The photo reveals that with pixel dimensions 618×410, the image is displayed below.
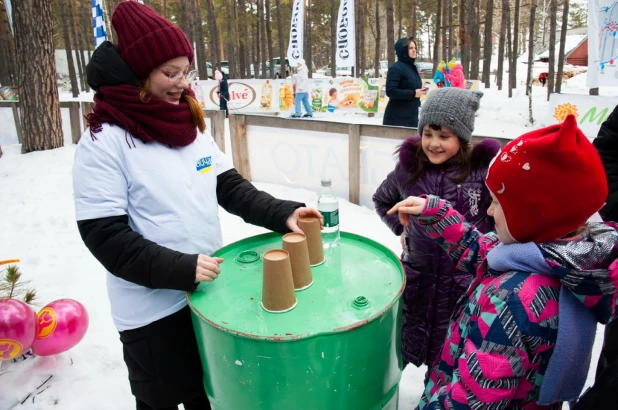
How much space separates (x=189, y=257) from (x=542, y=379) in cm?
108

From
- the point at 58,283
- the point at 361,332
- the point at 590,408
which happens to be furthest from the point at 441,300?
the point at 58,283

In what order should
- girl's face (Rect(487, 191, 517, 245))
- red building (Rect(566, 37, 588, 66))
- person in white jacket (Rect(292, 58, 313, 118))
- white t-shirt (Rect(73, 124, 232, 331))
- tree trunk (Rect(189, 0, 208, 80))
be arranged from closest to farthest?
girl's face (Rect(487, 191, 517, 245)), white t-shirt (Rect(73, 124, 232, 331)), person in white jacket (Rect(292, 58, 313, 118)), tree trunk (Rect(189, 0, 208, 80)), red building (Rect(566, 37, 588, 66))

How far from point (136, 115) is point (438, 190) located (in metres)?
1.33

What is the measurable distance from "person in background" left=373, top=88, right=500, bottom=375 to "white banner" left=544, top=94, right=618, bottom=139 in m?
6.07

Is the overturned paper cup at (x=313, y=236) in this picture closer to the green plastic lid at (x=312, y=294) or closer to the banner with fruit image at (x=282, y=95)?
the green plastic lid at (x=312, y=294)

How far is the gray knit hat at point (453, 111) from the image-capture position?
1.92m

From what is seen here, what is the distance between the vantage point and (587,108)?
7195 mm

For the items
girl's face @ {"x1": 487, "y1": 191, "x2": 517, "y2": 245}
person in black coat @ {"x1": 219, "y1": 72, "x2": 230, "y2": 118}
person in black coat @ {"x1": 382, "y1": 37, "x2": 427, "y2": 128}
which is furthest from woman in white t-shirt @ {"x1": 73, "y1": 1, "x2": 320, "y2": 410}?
person in black coat @ {"x1": 219, "y1": 72, "x2": 230, "y2": 118}

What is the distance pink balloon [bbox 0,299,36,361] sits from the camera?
218 centimetres

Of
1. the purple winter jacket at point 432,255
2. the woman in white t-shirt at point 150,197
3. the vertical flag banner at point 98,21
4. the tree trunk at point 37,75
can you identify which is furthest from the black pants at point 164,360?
the vertical flag banner at point 98,21

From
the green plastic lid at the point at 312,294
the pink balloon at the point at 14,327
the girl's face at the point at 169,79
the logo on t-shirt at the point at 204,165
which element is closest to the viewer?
the green plastic lid at the point at 312,294

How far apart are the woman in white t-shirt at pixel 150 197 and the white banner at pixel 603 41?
24.8ft

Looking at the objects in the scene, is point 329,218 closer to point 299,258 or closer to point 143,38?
point 299,258

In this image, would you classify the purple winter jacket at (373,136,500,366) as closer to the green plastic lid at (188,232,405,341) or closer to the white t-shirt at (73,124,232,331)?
the green plastic lid at (188,232,405,341)
